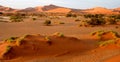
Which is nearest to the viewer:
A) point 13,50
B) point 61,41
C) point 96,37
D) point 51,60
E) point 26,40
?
point 51,60

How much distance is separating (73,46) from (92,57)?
2.43m

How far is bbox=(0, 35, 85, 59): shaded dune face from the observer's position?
1219 centimetres

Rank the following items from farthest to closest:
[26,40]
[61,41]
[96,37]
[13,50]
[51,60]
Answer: [96,37]
[61,41]
[26,40]
[13,50]
[51,60]

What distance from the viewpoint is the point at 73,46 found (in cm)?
1387

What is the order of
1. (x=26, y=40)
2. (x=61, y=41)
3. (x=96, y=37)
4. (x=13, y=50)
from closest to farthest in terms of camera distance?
(x=13, y=50), (x=26, y=40), (x=61, y=41), (x=96, y=37)

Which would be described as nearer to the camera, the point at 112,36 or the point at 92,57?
the point at 92,57

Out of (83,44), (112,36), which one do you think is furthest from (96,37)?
(83,44)

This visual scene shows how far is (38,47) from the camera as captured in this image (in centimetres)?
1277

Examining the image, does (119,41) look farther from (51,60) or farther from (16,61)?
(16,61)

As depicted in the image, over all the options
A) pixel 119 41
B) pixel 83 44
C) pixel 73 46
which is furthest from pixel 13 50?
pixel 119 41

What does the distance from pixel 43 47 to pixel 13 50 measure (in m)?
1.44

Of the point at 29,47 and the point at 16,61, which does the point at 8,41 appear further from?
the point at 16,61

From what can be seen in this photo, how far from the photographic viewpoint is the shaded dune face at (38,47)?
12188 millimetres

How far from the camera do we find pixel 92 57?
1155 centimetres
